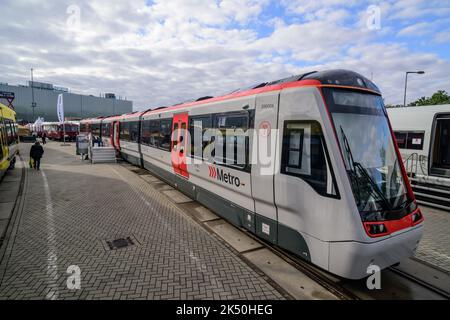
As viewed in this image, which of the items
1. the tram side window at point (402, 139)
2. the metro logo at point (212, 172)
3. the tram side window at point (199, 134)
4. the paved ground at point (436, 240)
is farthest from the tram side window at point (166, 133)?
the tram side window at point (402, 139)

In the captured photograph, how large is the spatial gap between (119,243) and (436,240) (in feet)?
23.5

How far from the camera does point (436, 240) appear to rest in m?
5.82

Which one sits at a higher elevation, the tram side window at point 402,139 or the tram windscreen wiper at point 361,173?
the tram side window at point 402,139

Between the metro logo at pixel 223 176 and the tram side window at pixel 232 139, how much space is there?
255mm

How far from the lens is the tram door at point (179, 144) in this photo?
825 centimetres

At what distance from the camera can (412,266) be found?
185 inches

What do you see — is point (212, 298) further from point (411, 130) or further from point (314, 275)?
point (411, 130)

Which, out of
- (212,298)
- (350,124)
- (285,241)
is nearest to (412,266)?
(285,241)

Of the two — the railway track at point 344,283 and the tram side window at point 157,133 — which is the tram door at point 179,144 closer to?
the tram side window at point 157,133

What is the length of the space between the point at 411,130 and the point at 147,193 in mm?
10392

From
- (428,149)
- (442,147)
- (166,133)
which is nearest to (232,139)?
(166,133)

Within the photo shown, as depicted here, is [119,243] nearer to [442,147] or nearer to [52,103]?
[442,147]
